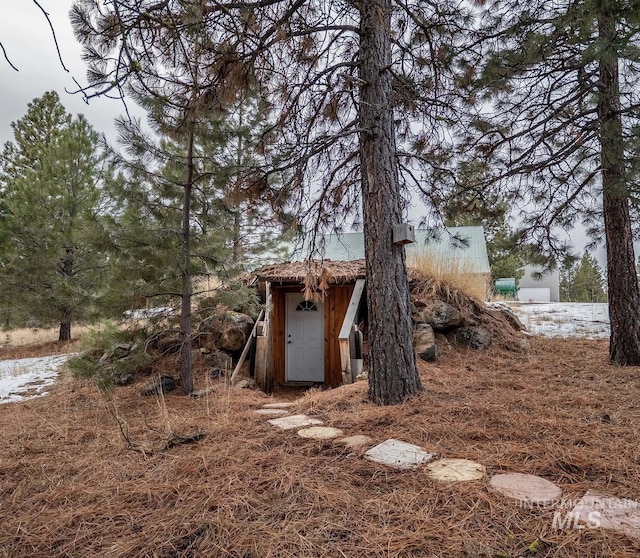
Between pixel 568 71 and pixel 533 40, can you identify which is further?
pixel 568 71

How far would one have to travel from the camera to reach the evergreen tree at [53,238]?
27.8 ft

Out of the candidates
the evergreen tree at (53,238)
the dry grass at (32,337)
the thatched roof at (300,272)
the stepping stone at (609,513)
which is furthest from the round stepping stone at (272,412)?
the dry grass at (32,337)

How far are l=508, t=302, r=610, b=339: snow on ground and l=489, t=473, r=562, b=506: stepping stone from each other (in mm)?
6624

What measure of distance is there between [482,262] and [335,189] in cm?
1247

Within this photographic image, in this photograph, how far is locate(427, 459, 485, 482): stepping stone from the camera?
1.99 m

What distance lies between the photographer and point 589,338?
7340 mm

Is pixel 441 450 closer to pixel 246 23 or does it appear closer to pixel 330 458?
pixel 330 458

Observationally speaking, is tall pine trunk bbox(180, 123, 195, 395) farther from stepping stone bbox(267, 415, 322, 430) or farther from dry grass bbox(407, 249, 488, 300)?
dry grass bbox(407, 249, 488, 300)

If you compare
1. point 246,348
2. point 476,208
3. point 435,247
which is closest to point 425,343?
point 476,208

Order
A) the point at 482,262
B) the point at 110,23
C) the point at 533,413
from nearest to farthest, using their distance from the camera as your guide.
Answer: the point at 110,23 → the point at 533,413 → the point at 482,262

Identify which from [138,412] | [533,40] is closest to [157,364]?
[138,412]

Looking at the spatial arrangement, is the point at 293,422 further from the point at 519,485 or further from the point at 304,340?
the point at 304,340

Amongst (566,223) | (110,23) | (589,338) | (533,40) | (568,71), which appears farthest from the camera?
(589,338)

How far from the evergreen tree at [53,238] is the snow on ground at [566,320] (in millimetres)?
9259
